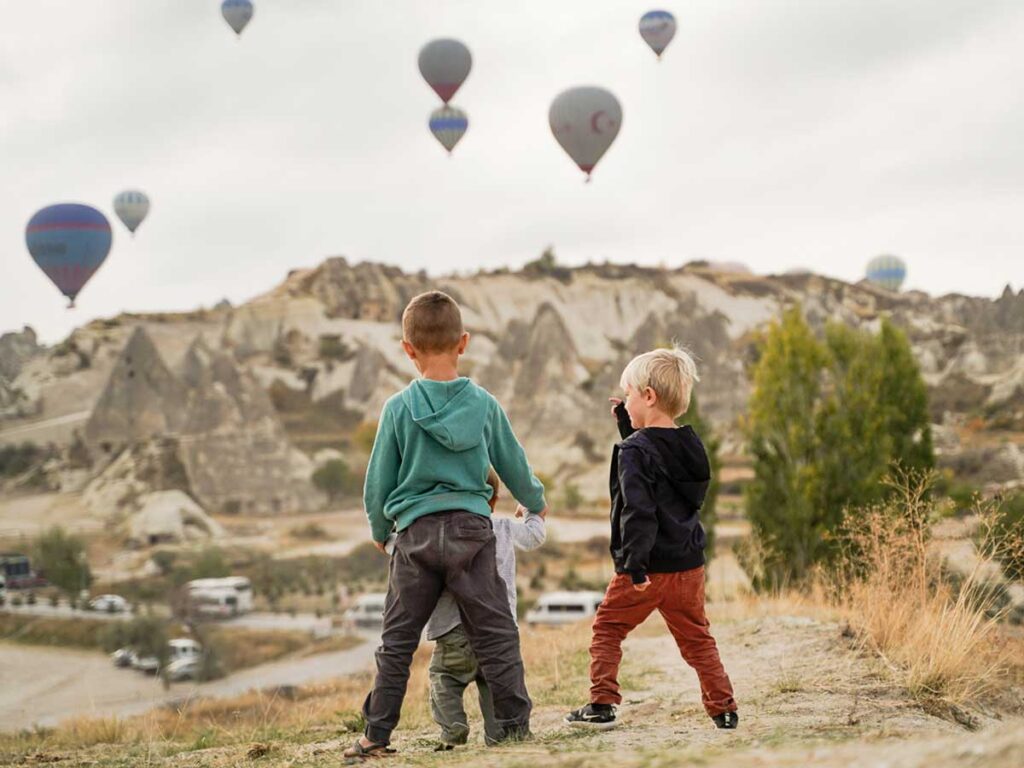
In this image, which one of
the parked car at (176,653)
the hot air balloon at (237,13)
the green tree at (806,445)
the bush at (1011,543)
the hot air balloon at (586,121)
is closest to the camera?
the bush at (1011,543)

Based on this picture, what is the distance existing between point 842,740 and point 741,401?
47.9 m

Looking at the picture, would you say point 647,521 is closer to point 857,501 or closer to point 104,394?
point 857,501

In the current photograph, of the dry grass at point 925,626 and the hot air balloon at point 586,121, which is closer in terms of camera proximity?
the dry grass at point 925,626

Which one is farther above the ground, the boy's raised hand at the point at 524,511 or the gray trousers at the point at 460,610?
the boy's raised hand at the point at 524,511

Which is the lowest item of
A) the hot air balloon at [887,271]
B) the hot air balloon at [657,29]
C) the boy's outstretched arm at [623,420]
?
the boy's outstretched arm at [623,420]

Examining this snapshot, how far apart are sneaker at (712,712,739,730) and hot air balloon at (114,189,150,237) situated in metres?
46.0

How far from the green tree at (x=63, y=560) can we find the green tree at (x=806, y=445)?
25.1m

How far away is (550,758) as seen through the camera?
2758 mm

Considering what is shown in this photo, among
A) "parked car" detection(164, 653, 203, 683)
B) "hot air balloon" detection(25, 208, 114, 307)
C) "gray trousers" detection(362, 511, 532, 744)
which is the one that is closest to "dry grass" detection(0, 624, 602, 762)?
"gray trousers" detection(362, 511, 532, 744)

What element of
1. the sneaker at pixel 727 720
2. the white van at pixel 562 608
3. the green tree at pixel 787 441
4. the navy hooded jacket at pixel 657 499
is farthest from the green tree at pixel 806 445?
the white van at pixel 562 608

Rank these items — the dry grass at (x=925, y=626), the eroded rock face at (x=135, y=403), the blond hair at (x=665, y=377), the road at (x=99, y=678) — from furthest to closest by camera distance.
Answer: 1. the eroded rock face at (x=135, y=403)
2. the road at (x=99, y=678)
3. the dry grass at (x=925, y=626)
4. the blond hair at (x=665, y=377)

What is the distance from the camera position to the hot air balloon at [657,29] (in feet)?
130

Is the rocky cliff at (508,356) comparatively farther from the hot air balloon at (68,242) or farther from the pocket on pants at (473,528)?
the pocket on pants at (473,528)

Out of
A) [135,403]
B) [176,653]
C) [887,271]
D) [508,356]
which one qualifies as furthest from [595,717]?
[887,271]
